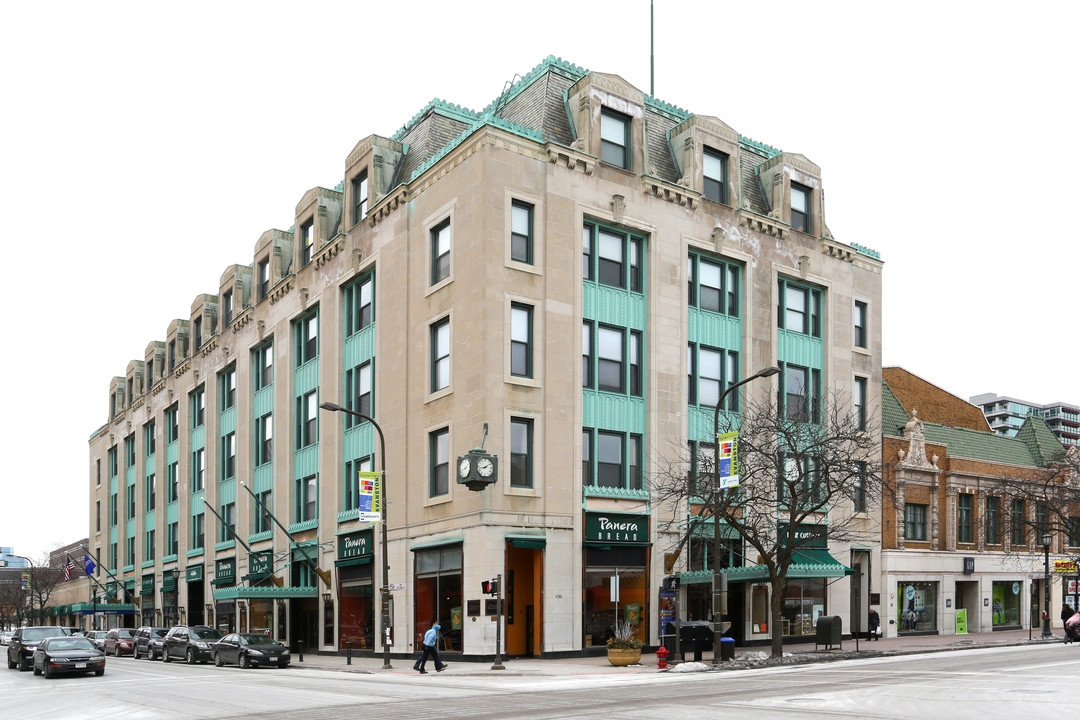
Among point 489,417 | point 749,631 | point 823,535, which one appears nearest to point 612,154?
point 489,417

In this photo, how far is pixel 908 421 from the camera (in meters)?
53.2

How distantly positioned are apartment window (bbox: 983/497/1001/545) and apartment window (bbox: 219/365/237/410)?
41.3 m

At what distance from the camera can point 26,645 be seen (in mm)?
42031

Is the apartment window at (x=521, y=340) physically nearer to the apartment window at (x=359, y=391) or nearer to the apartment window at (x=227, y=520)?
the apartment window at (x=359, y=391)

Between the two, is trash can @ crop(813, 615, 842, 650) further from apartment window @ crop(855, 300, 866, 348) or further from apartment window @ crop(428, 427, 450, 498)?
apartment window @ crop(855, 300, 866, 348)

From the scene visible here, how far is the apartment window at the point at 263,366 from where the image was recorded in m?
55.9

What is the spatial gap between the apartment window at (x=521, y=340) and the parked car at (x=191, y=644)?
58.6 ft

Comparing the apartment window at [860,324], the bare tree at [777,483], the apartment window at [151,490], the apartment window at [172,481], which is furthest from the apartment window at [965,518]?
the apartment window at [151,490]

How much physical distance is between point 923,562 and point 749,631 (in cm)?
1242

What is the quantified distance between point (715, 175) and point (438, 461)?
17.3 m

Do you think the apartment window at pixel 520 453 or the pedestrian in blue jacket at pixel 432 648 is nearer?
the pedestrian in blue jacket at pixel 432 648

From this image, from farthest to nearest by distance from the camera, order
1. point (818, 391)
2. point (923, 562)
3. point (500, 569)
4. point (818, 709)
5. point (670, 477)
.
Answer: point (923, 562), point (818, 391), point (670, 477), point (500, 569), point (818, 709)

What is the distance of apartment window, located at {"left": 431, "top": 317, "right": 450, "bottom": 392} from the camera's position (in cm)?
3900

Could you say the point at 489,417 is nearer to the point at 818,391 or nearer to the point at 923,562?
the point at 818,391
